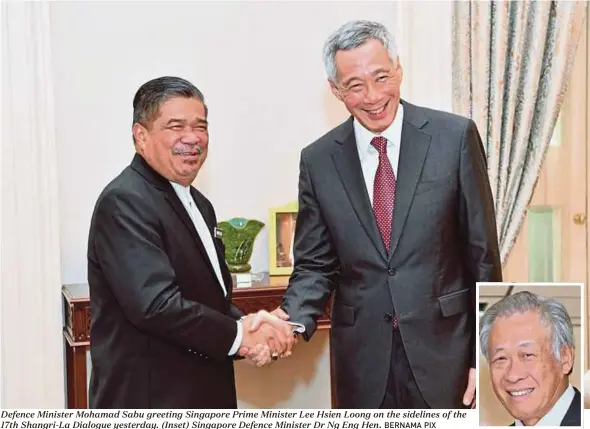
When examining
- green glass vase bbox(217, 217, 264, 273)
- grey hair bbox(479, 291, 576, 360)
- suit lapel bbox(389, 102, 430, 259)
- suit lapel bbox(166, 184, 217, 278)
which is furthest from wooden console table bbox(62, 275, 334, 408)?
grey hair bbox(479, 291, 576, 360)

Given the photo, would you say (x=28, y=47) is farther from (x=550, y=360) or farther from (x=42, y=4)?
(x=550, y=360)

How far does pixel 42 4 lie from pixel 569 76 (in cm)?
213

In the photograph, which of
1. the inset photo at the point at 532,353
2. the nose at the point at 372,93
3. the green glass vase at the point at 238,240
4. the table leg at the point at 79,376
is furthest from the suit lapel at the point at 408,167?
the table leg at the point at 79,376

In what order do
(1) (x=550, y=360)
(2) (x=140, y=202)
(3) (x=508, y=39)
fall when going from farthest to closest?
1. (3) (x=508, y=39)
2. (2) (x=140, y=202)
3. (1) (x=550, y=360)

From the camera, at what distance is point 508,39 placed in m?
3.60

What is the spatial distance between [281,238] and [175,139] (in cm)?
126

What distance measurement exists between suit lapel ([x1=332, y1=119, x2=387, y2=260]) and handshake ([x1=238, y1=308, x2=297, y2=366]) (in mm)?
445

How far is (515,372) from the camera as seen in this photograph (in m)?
2.01

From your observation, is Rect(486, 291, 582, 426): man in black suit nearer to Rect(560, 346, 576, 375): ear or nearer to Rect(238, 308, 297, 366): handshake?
Rect(560, 346, 576, 375): ear

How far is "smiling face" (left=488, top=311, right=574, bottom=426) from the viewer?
6.55 ft

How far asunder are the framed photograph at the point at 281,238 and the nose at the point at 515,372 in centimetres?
165

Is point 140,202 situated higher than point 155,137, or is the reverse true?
point 155,137

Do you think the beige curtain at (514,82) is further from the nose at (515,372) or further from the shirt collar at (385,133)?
the nose at (515,372)

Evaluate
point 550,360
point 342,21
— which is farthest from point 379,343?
point 342,21
